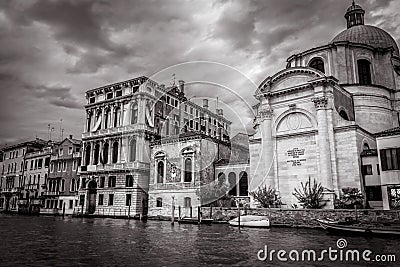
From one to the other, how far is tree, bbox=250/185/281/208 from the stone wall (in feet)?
4.73

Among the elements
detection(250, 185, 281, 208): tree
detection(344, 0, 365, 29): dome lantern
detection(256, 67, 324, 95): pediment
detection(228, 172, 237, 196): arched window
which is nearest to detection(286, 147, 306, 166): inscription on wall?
detection(250, 185, 281, 208): tree

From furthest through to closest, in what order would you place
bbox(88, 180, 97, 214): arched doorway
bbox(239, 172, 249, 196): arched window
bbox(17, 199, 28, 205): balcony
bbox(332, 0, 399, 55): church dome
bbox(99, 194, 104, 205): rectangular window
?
bbox(17, 199, 28, 205): balcony → bbox(88, 180, 97, 214): arched doorway → bbox(99, 194, 104, 205): rectangular window → bbox(332, 0, 399, 55): church dome → bbox(239, 172, 249, 196): arched window

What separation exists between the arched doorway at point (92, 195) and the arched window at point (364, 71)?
1428 inches

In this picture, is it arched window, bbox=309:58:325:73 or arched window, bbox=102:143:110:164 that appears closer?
arched window, bbox=309:58:325:73

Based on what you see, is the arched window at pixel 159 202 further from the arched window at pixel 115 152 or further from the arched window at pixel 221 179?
the arched window at pixel 115 152

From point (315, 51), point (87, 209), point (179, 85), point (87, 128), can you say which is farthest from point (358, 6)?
point (87, 209)

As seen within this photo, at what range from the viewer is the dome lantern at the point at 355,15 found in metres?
44.4

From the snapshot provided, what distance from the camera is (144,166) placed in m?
43.7

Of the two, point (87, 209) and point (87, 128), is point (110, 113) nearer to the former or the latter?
point (87, 128)

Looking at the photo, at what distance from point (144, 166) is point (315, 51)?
24.8 meters

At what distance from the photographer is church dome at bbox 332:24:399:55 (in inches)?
1591

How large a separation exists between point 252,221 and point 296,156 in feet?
26.8

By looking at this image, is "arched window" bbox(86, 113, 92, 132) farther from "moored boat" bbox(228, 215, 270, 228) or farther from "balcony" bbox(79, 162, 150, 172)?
"moored boat" bbox(228, 215, 270, 228)

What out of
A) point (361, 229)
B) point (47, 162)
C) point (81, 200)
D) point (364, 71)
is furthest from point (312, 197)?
point (47, 162)
